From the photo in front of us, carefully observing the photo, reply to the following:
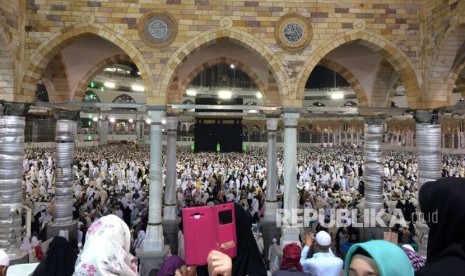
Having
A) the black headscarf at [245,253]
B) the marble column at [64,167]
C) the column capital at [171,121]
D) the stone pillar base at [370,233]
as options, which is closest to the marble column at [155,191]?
the column capital at [171,121]

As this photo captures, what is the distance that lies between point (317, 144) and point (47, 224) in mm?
31099

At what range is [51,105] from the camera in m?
7.12

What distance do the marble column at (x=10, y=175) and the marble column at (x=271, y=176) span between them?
560 cm

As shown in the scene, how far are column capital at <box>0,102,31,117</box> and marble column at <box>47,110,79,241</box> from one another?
1.50 meters

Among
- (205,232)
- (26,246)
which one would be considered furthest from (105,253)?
(26,246)

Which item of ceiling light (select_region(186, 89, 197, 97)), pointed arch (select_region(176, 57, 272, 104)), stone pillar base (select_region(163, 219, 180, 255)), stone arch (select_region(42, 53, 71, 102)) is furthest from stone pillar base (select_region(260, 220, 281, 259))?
ceiling light (select_region(186, 89, 197, 97))

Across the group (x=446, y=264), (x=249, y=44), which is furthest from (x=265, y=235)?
(x=446, y=264)

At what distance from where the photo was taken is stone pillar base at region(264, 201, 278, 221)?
9.09m

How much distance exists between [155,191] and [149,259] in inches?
51.2

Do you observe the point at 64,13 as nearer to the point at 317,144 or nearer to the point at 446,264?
the point at 446,264

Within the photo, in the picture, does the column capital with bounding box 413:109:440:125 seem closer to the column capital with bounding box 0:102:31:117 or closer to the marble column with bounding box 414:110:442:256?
the marble column with bounding box 414:110:442:256

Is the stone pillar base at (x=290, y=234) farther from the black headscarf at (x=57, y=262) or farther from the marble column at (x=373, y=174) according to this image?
the black headscarf at (x=57, y=262)

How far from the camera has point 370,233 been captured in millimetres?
8281

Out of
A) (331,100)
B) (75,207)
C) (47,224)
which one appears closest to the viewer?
(47,224)
